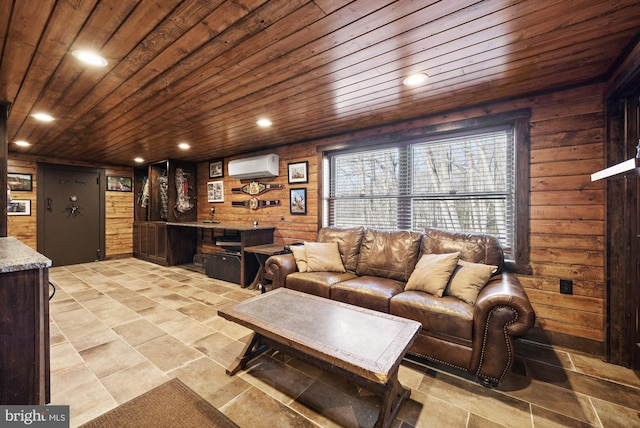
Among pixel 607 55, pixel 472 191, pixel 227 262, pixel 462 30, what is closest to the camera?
pixel 462 30

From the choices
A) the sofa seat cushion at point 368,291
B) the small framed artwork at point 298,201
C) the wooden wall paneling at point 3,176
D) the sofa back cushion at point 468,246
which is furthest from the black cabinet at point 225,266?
the sofa back cushion at point 468,246

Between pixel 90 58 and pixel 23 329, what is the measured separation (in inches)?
68.3

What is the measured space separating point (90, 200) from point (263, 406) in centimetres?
649

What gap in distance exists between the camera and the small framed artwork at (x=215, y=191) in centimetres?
554

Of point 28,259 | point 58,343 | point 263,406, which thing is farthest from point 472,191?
point 58,343

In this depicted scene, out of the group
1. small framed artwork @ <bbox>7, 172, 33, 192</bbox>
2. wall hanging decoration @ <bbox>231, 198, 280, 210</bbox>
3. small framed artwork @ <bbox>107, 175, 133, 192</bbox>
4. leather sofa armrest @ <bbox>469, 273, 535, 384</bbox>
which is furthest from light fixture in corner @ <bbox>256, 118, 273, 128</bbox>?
small framed artwork @ <bbox>7, 172, 33, 192</bbox>

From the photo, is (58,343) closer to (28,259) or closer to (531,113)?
(28,259)

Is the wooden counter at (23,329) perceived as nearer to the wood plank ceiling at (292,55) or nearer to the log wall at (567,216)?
the wood plank ceiling at (292,55)

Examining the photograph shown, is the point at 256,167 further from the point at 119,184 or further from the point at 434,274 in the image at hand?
the point at 119,184

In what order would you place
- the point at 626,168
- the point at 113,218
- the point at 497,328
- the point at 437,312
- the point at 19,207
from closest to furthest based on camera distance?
the point at 626,168 → the point at 497,328 → the point at 437,312 → the point at 19,207 → the point at 113,218

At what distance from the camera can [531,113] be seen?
252 cm

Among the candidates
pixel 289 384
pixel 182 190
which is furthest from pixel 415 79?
pixel 182 190

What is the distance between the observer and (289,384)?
1.85 meters

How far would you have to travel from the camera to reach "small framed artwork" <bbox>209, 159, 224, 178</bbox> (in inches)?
217
